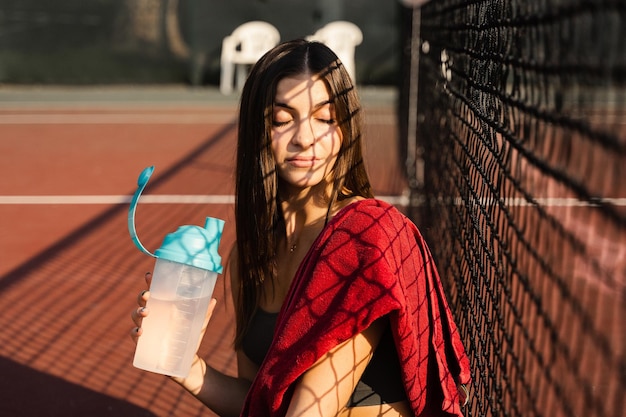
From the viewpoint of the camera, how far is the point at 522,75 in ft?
6.84

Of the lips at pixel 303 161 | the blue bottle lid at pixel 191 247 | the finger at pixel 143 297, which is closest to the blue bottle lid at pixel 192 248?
the blue bottle lid at pixel 191 247

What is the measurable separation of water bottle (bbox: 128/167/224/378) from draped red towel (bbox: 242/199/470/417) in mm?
219

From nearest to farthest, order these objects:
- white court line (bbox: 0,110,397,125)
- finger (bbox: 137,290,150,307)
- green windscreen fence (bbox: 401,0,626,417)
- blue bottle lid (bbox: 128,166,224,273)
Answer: green windscreen fence (bbox: 401,0,626,417)
blue bottle lid (bbox: 128,166,224,273)
finger (bbox: 137,290,150,307)
white court line (bbox: 0,110,397,125)

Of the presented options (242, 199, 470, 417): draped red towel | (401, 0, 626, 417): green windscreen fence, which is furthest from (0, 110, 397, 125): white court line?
(242, 199, 470, 417): draped red towel

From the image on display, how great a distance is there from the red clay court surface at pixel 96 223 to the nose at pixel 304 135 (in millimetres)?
524

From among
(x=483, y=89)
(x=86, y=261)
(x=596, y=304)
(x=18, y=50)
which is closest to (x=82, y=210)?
(x=86, y=261)

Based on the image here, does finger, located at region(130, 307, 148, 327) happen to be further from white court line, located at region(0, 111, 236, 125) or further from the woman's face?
white court line, located at region(0, 111, 236, 125)

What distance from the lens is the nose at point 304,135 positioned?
6.95ft

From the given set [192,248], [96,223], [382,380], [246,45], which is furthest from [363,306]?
[246,45]

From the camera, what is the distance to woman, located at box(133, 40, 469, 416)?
5.98ft

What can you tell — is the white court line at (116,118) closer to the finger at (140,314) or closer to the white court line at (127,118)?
the white court line at (127,118)

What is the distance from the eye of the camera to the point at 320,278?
5.99 feet

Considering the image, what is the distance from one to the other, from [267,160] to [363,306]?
56cm

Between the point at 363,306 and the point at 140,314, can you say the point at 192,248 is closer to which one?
the point at 140,314
